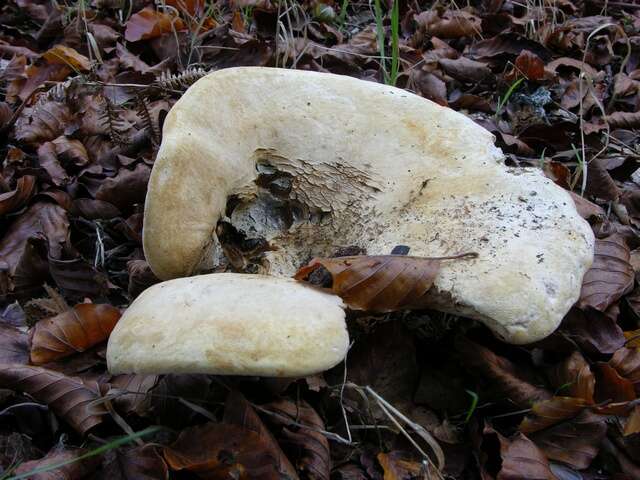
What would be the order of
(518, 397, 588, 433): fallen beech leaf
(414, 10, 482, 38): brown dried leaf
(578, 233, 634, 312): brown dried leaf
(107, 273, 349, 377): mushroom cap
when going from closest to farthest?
(107, 273, 349, 377): mushroom cap → (518, 397, 588, 433): fallen beech leaf → (578, 233, 634, 312): brown dried leaf → (414, 10, 482, 38): brown dried leaf

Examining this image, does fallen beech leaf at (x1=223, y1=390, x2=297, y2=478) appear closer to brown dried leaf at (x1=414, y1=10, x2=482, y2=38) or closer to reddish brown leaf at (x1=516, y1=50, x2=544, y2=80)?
reddish brown leaf at (x1=516, y1=50, x2=544, y2=80)

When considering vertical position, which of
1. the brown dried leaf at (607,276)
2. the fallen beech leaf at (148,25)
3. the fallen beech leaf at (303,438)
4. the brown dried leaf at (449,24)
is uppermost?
the fallen beech leaf at (148,25)

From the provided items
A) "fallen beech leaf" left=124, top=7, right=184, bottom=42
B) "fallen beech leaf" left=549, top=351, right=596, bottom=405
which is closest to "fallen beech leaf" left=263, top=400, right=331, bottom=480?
"fallen beech leaf" left=549, top=351, right=596, bottom=405

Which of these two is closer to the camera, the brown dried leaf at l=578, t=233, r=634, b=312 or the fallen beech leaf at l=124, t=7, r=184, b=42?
the brown dried leaf at l=578, t=233, r=634, b=312

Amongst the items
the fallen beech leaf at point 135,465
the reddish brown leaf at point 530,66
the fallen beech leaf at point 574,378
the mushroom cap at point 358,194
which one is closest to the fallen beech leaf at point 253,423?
the fallen beech leaf at point 135,465

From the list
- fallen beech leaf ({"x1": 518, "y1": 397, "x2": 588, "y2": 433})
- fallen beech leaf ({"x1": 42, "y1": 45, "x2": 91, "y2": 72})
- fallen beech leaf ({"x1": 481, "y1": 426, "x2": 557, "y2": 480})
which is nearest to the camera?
fallen beech leaf ({"x1": 481, "y1": 426, "x2": 557, "y2": 480})

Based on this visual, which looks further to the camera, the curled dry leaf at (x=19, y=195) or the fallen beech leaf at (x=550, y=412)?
the curled dry leaf at (x=19, y=195)

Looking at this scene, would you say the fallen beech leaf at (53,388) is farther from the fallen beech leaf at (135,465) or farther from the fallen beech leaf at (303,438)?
the fallen beech leaf at (303,438)
